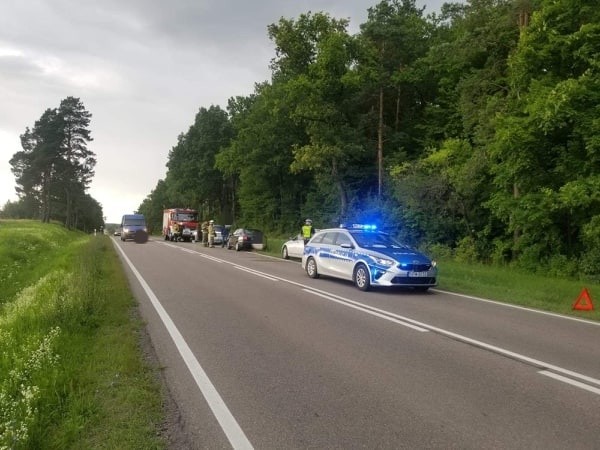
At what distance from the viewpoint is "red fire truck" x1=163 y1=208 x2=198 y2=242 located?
48250 millimetres

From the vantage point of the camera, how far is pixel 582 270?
59.3ft

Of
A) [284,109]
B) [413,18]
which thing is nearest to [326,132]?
[284,109]

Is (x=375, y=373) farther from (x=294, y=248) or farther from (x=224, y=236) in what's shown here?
(x=224, y=236)

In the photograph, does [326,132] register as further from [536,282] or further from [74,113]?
[74,113]

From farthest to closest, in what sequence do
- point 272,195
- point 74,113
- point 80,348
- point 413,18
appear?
point 74,113 < point 272,195 < point 413,18 < point 80,348

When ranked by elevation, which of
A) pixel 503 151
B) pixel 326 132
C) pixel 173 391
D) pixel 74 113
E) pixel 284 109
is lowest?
pixel 173 391

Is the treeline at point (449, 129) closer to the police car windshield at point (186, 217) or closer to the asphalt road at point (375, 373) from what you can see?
the police car windshield at point (186, 217)

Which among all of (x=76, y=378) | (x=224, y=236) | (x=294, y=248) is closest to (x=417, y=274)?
(x=76, y=378)

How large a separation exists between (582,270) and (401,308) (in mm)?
10800

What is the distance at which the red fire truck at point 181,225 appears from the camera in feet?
158

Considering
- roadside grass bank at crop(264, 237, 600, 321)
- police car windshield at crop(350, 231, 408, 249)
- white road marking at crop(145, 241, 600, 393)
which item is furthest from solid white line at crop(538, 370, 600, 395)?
police car windshield at crop(350, 231, 408, 249)

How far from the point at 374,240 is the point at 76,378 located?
10.3 meters

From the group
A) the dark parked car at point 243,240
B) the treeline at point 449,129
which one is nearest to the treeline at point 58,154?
the treeline at point 449,129

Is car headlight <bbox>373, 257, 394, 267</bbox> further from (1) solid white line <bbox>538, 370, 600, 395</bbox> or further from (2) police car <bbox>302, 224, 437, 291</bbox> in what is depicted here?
Answer: (1) solid white line <bbox>538, 370, 600, 395</bbox>
